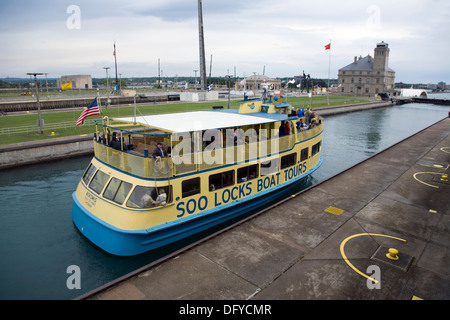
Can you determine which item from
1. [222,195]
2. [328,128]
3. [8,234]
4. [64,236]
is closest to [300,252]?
[222,195]

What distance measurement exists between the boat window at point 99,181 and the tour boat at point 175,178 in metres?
0.05

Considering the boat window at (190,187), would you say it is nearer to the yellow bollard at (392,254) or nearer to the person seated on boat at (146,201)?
the person seated on boat at (146,201)

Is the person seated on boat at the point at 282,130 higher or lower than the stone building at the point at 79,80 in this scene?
lower

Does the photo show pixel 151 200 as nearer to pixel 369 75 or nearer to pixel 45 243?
pixel 45 243

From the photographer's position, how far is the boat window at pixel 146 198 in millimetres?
11852

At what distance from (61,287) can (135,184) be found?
4569mm

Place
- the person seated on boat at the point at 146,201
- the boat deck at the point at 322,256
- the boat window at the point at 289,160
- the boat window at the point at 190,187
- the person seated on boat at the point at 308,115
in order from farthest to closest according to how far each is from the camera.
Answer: the person seated on boat at the point at 308,115 < the boat window at the point at 289,160 < the boat window at the point at 190,187 < the person seated on boat at the point at 146,201 < the boat deck at the point at 322,256

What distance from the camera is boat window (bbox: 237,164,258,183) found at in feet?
50.4

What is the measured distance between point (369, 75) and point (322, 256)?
158m

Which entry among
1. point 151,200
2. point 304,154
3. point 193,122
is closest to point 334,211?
point 304,154

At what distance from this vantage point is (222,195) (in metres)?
14.6

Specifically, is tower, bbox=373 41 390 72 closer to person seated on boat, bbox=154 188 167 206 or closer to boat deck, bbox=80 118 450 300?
boat deck, bbox=80 118 450 300

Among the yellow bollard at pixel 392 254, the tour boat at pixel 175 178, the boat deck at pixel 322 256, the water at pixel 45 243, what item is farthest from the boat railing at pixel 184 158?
the yellow bollard at pixel 392 254

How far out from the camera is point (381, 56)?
14425 centimetres
